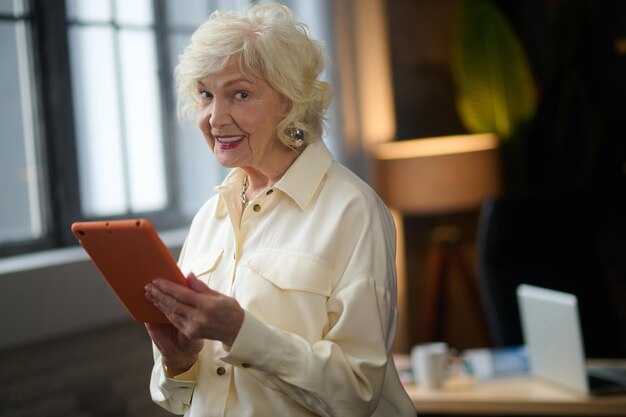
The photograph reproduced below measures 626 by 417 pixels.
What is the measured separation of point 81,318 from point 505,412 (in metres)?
1.36

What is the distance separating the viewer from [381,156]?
13.3ft

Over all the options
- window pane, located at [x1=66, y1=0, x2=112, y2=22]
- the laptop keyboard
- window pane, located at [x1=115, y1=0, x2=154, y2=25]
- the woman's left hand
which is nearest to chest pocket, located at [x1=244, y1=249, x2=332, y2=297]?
the woman's left hand

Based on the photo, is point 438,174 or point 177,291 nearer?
point 177,291

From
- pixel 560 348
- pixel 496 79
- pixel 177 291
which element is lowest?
pixel 560 348

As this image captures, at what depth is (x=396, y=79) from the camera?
177 inches

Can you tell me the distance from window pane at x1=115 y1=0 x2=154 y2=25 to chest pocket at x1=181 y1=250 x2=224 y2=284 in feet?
6.44

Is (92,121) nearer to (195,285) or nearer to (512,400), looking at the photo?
(512,400)

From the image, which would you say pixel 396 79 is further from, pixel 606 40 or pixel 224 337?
pixel 224 337

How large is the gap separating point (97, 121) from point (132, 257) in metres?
1.99

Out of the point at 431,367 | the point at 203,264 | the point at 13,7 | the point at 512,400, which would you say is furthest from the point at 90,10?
the point at 512,400

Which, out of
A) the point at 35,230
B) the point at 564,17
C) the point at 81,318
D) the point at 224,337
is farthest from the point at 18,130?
the point at 564,17

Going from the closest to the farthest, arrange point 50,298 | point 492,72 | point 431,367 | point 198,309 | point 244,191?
point 198,309 → point 244,191 → point 431,367 → point 50,298 → point 492,72

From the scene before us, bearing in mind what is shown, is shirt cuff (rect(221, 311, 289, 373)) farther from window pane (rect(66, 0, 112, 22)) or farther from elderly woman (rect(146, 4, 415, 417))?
window pane (rect(66, 0, 112, 22))

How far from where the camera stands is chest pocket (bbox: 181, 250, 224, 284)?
149cm
